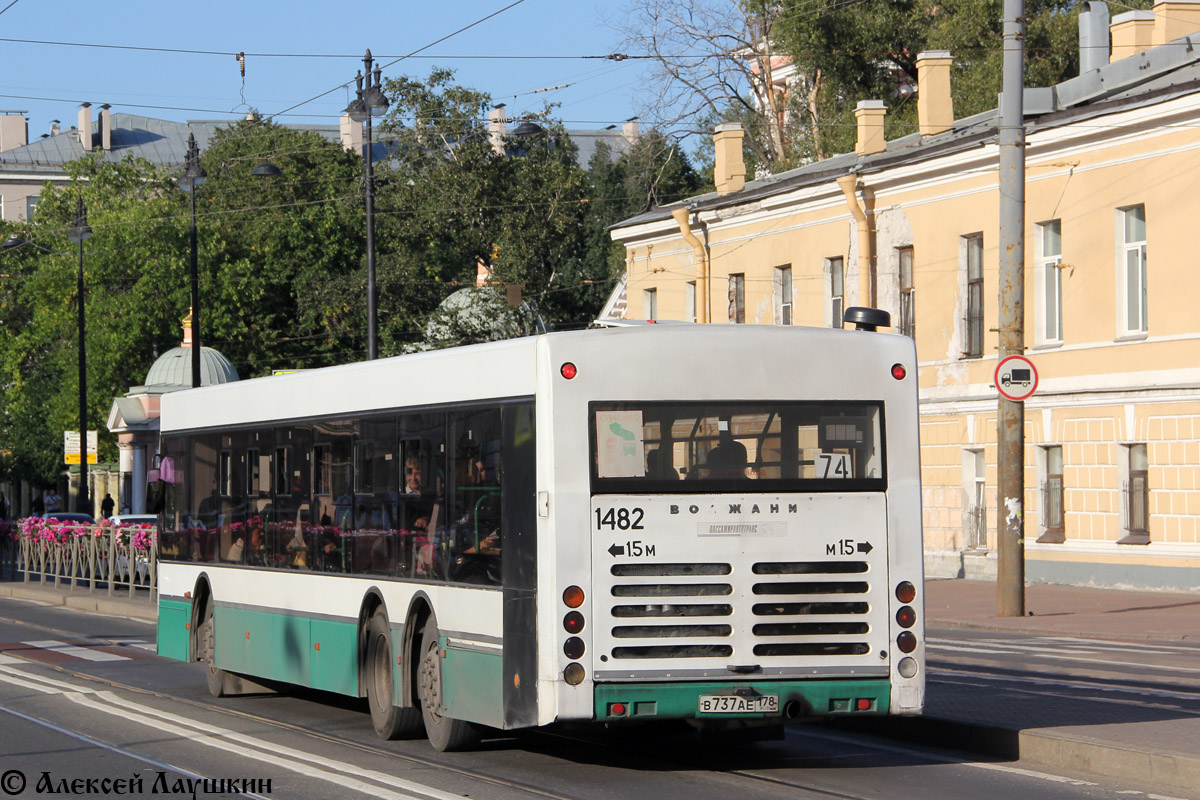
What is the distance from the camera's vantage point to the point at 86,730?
41.0ft

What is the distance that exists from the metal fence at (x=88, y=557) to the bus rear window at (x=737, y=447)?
1740 cm

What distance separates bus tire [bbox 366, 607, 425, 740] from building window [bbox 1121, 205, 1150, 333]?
1936 cm

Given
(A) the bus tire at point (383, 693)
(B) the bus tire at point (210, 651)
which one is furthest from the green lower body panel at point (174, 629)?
(A) the bus tire at point (383, 693)

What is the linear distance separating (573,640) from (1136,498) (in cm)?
2051

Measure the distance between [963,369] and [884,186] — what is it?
453 cm

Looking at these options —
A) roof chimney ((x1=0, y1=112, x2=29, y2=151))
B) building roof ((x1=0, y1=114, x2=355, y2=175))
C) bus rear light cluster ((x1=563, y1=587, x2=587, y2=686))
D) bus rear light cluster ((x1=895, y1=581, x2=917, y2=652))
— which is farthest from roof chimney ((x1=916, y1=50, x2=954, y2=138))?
roof chimney ((x1=0, y1=112, x2=29, y2=151))

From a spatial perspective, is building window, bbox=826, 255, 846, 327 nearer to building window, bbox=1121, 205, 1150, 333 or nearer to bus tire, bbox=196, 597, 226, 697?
building window, bbox=1121, 205, 1150, 333

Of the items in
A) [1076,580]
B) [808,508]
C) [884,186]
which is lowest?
[1076,580]

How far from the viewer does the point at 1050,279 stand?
30.7 metres

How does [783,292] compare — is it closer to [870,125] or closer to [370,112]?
[870,125]

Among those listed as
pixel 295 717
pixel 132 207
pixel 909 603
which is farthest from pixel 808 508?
pixel 132 207

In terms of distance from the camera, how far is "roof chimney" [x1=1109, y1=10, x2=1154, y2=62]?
1380 inches

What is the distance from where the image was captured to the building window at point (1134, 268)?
1122 inches

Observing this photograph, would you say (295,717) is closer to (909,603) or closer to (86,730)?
(86,730)
